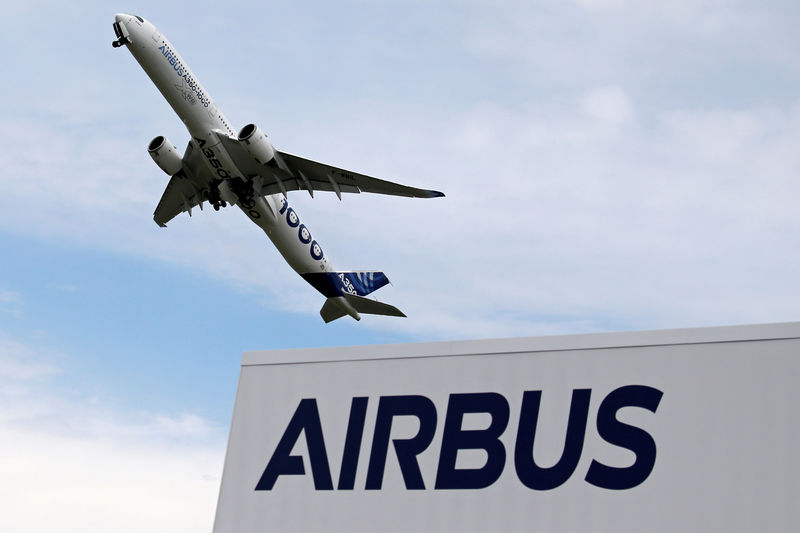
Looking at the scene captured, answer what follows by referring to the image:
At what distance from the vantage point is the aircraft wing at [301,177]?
32.3 m

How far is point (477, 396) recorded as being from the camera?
400 inches

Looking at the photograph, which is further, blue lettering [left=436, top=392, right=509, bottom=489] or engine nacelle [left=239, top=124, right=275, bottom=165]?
engine nacelle [left=239, top=124, right=275, bottom=165]

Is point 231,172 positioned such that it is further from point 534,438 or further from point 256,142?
point 534,438

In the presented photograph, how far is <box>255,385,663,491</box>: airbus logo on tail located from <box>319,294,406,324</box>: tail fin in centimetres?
3082

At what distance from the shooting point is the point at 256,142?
1233 inches

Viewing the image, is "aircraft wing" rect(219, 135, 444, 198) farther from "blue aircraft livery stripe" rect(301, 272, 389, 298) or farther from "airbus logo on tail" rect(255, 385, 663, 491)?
"airbus logo on tail" rect(255, 385, 663, 491)

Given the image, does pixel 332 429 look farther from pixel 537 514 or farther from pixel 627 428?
pixel 627 428

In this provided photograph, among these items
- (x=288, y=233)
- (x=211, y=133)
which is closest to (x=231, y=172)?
(x=211, y=133)

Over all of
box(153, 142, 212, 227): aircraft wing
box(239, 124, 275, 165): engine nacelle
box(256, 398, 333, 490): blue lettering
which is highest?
box(153, 142, 212, 227): aircraft wing

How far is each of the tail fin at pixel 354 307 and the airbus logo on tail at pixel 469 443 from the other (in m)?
30.8

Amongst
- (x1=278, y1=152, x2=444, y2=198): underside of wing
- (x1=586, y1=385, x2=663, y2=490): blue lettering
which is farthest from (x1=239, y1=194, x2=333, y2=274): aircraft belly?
(x1=586, y1=385, x2=663, y2=490): blue lettering

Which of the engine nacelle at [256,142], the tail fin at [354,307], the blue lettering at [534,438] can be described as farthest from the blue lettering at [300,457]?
the tail fin at [354,307]

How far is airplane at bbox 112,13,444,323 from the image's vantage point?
98.7 feet

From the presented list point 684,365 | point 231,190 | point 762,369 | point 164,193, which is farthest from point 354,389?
point 164,193
